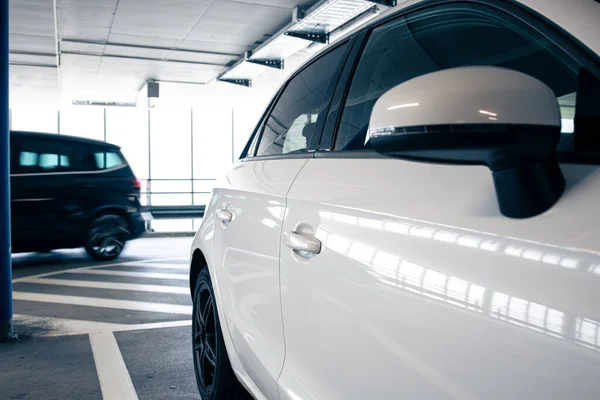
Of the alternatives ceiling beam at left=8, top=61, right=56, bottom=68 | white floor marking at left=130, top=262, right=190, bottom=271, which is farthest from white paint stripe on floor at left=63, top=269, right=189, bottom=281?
ceiling beam at left=8, top=61, right=56, bottom=68

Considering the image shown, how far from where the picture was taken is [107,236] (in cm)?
820

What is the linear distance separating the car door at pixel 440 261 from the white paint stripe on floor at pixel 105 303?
12.6 ft

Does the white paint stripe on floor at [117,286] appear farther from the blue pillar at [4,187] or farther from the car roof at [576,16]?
the car roof at [576,16]

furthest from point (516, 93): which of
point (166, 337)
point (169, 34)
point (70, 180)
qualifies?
point (169, 34)

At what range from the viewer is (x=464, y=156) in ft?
2.84

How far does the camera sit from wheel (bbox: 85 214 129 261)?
8.11 meters

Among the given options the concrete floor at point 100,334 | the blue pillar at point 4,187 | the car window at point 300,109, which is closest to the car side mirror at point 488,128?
the car window at point 300,109

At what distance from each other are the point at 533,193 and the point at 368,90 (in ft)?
2.73

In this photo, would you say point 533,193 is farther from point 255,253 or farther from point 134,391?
point 134,391

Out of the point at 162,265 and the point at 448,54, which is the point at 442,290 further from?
the point at 162,265

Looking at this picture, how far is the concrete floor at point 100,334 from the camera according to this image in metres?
3.26

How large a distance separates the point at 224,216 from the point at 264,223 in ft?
1.61

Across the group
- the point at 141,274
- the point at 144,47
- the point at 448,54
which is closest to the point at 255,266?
the point at 448,54

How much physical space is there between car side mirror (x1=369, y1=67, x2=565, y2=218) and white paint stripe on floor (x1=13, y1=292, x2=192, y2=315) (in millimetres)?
4466
